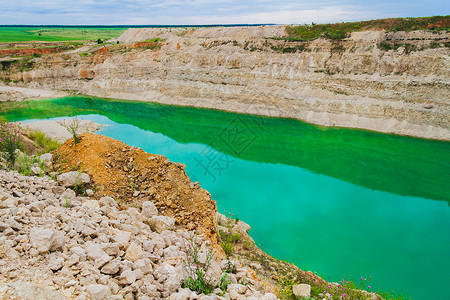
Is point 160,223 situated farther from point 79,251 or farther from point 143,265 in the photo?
point 79,251

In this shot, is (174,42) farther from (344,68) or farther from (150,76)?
(344,68)

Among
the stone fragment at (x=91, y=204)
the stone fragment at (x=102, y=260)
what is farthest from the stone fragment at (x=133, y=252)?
the stone fragment at (x=91, y=204)

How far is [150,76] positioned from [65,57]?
15.8m

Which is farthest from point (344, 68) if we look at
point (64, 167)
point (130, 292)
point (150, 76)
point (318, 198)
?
point (130, 292)

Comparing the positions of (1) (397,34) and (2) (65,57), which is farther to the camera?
(2) (65,57)

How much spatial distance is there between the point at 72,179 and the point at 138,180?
5.22 ft

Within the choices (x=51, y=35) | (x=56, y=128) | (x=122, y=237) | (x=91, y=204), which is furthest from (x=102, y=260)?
(x=51, y=35)

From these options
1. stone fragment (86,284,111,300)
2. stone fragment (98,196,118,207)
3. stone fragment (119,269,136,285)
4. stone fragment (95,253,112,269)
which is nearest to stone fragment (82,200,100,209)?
stone fragment (98,196,118,207)

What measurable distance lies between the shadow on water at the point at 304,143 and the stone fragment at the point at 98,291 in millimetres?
14637

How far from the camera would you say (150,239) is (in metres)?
5.16

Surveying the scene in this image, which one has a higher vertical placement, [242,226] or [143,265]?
[143,265]

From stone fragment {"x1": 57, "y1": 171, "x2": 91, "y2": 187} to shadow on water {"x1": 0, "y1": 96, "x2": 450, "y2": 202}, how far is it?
40.3 feet

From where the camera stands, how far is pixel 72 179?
6.39 metres

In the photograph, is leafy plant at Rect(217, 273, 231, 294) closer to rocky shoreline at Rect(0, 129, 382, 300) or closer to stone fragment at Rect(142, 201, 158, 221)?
rocky shoreline at Rect(0, 129, 382, 300)
